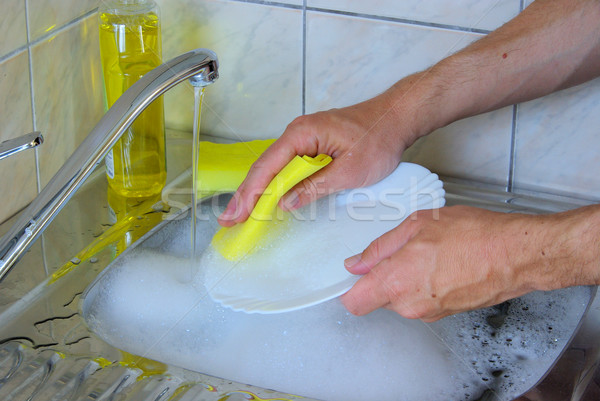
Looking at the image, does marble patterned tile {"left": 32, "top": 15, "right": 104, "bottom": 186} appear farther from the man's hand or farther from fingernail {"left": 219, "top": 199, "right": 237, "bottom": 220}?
the man's hand

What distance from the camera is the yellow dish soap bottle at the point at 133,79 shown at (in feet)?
2.85

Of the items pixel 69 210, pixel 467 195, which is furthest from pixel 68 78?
pixel 467 195

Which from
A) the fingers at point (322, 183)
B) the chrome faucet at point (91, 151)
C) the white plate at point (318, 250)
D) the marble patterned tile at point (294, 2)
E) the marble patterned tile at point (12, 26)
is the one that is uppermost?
the marble patterned tile at point (294, 2)

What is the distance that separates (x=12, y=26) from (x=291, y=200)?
1.17ft

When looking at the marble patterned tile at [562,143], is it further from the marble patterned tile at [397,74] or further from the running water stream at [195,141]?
the running water stream at [195,141]

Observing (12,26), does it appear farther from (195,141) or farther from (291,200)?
(291,200)

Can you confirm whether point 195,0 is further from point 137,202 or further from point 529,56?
point 529,56

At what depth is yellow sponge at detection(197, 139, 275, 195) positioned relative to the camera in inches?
35.9

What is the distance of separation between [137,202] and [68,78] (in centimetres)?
18

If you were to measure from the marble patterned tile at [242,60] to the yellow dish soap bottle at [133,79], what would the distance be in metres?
0.13

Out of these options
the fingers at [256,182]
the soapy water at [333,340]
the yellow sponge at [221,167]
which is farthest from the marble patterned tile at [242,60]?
the soapy water at [333,340]

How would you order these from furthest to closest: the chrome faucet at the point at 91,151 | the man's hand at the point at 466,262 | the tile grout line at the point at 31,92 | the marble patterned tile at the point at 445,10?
the marble patterned tile at the point at 445,10, the tile grout line at the point at 31,92, the man's hand at the point at 466,262, the chrome faucet at the point at 91,151

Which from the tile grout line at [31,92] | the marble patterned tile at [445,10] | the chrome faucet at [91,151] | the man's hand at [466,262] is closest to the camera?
the chrome faucet at [91,151]

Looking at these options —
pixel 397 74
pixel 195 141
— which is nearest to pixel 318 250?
pixel 195 141
